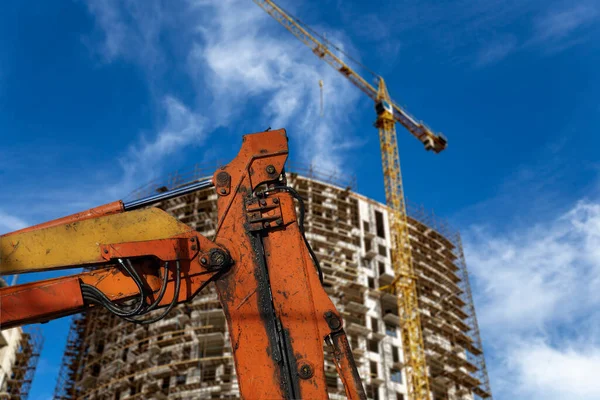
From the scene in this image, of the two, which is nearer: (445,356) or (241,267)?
(241,267)

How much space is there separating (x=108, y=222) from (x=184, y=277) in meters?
1.01

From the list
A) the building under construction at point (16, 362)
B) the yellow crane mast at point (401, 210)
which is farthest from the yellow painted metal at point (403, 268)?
the building under construction at point (16, 362)

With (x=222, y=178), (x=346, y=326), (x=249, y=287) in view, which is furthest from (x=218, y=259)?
(x=346, y=326)

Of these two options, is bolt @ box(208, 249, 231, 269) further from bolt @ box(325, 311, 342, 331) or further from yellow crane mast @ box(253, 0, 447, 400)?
yellow crane mast @ box(253, 0, 447, 400)

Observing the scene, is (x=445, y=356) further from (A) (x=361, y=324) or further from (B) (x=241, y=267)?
(B) (x=241, y=267)

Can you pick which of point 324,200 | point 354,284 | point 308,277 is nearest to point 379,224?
point 324,200

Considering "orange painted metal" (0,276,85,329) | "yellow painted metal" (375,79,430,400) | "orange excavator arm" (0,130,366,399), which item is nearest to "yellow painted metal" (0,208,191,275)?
"orange excavator arm" (0,130,366,399)

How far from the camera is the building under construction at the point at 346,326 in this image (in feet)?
135

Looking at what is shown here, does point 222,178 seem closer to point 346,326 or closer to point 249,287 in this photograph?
point 249,287

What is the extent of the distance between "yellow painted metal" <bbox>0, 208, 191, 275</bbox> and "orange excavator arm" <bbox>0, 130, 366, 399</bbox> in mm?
10

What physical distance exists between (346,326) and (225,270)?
125 ft

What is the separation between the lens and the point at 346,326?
4400 cm

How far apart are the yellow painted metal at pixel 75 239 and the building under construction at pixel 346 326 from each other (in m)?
33.0

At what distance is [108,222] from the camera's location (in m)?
7.07
